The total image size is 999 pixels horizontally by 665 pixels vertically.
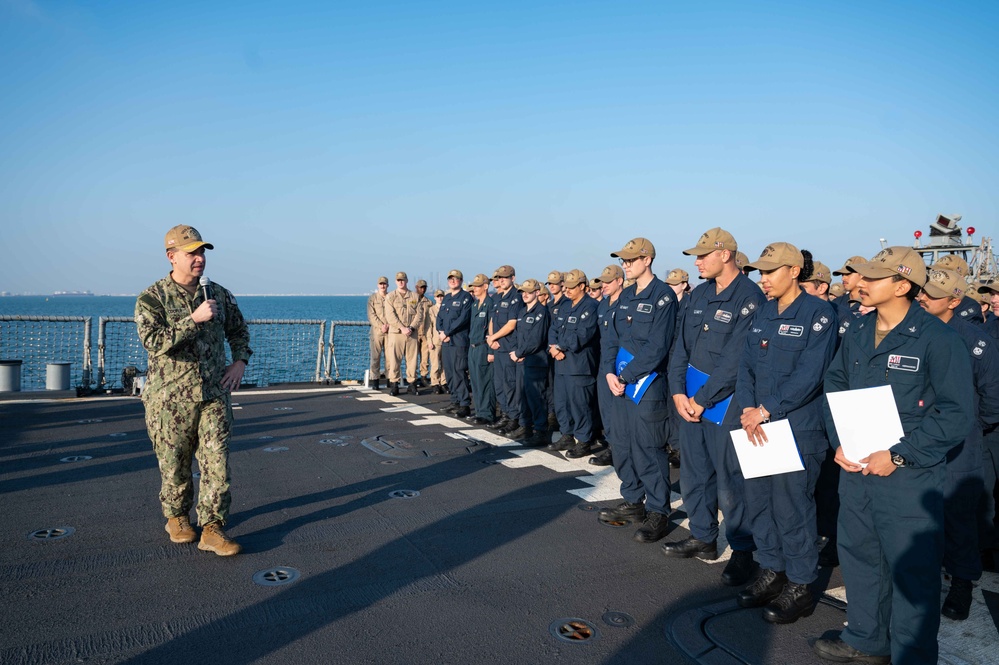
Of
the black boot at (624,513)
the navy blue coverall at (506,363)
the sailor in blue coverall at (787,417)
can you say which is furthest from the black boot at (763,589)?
the navy blue coverall at (506,363)

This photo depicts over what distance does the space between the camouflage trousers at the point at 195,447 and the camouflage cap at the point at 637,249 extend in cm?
321

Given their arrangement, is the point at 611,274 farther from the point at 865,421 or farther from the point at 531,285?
the point at 865,421

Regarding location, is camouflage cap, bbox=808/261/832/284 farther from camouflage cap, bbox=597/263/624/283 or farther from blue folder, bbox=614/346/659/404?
blue folder, bbox=614/346/659/404

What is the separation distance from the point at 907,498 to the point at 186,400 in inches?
163

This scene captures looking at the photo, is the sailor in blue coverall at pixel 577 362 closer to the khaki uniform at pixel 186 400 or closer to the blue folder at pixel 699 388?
the blue folder at pixel 699 388

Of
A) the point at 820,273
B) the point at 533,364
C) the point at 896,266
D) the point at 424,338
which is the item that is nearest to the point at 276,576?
the point at 896,266

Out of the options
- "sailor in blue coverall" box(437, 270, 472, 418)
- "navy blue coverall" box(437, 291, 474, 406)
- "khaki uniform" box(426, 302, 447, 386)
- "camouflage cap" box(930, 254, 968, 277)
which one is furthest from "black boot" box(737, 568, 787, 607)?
"khaki uniform" box(426, 302, 447, 386)

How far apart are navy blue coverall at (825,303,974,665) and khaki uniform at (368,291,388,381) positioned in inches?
390

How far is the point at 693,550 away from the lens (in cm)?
450

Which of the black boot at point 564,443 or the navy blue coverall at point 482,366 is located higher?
the navy blue coverall at point 482,366

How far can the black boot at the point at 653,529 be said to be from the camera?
15.6ft

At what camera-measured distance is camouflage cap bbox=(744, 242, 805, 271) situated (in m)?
3.83

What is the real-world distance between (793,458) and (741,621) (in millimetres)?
924

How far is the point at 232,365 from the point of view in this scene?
461 cm
